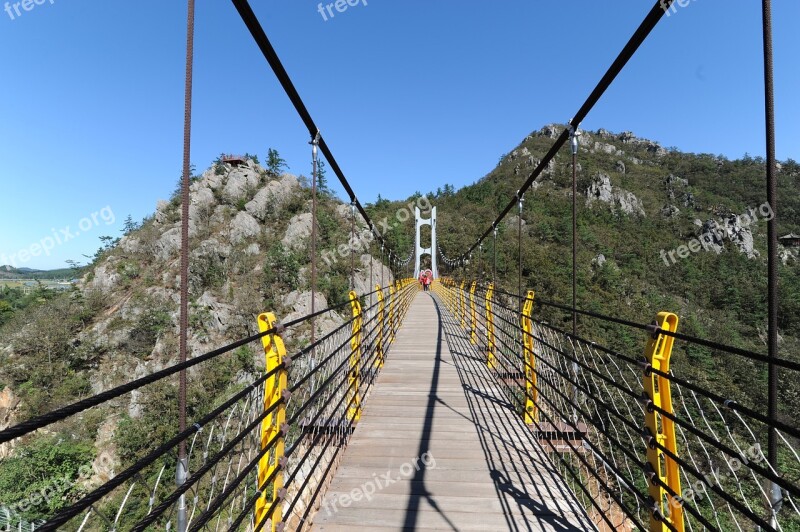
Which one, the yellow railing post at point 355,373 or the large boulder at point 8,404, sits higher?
the yellow railing post at point 355,373

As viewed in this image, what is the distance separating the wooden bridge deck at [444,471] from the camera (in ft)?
5.72

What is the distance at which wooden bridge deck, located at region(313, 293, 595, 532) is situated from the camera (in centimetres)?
174

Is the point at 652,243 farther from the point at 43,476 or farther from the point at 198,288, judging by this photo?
the point at 43,476

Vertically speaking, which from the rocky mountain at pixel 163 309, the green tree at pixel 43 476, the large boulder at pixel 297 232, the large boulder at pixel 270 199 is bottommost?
the green tree at pixel 43 476

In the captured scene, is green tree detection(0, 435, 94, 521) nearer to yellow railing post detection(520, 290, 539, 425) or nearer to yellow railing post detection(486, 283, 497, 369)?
yellow railing post detection(486, 283, 497, 369)

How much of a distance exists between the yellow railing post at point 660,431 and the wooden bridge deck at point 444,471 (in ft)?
1.63

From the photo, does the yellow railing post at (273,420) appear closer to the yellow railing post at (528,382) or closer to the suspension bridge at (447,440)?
the suspension bridge at (447,440)

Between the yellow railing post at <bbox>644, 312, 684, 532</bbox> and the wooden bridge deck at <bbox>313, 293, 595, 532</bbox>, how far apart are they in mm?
496

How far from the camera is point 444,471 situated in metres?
2.12

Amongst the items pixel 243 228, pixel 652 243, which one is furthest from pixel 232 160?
pixel 652 243

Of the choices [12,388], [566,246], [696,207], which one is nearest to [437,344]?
[12,388]

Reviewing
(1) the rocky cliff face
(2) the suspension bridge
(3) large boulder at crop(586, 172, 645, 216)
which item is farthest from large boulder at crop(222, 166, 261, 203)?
(3) large boulder at crop(586, 172, 645, 216)

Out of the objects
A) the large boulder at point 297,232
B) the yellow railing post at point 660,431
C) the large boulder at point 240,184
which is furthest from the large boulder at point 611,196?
the yellow railing post at point 660,431

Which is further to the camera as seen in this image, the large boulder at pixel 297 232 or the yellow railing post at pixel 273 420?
the large boulder at pixel 297 232
